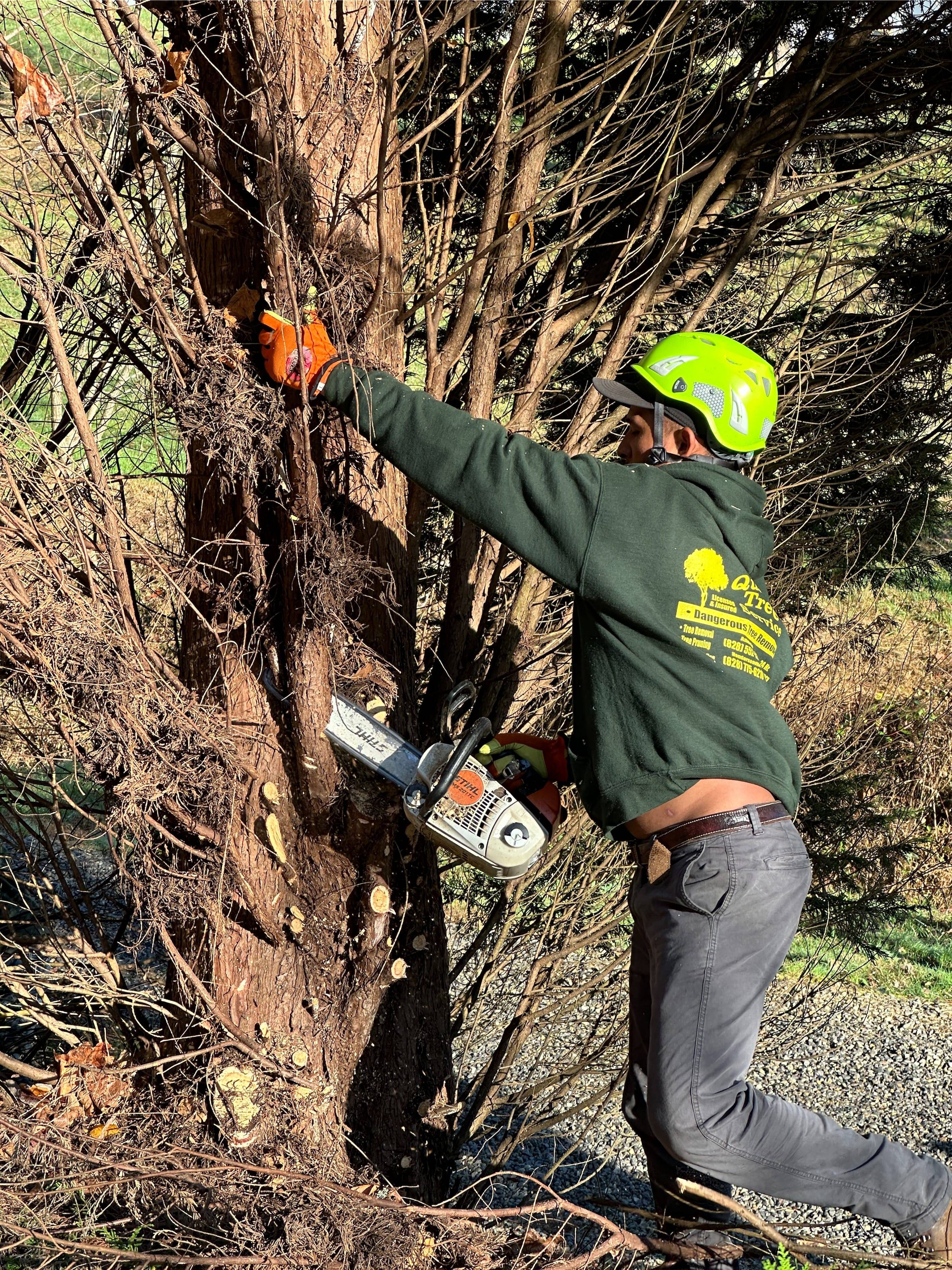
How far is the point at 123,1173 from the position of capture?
8.82ft

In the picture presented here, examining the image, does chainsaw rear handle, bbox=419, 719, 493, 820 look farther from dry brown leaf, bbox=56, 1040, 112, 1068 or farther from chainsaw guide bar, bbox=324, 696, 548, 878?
dry brown leaf, bbox=56, 1040, 112, 1068

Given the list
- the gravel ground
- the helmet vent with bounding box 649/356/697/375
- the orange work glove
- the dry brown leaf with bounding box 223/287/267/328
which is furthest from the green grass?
the dry brown leaf with bounding box 223/287/267/328

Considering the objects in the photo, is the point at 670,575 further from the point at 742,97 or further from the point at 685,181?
the point at 742,97

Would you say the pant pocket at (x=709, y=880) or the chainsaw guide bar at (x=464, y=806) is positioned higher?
the pant pocket at (x=709, y=880)

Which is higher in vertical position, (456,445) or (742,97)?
(742,97)

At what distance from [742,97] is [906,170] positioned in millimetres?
1450

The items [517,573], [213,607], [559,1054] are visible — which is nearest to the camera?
[213,607]

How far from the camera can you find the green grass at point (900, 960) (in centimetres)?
735

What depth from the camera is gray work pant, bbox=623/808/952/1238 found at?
2543 mm

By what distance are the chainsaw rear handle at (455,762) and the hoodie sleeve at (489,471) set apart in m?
0.43

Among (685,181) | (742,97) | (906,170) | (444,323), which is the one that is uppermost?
(906,170)

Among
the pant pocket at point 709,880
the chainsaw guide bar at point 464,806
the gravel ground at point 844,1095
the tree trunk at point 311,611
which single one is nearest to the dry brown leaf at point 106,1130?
the tree trunk at point 311,611

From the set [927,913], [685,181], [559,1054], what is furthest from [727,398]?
[927,913]

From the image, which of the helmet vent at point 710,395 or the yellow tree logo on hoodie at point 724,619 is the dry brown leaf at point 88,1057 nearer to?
the yellow tree logo on hoodie at point 724,619
